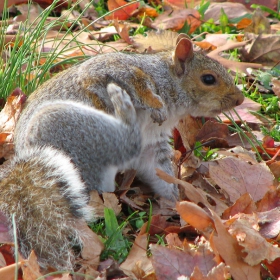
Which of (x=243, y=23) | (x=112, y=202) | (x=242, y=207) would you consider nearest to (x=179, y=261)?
(x=242, y=207)

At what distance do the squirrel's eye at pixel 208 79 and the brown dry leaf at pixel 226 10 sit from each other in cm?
175

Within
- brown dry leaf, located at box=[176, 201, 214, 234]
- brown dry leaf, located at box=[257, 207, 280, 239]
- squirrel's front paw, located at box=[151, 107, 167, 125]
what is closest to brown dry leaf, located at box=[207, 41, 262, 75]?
squirrel's front paw, located at box=[151, 107, 167, 125]

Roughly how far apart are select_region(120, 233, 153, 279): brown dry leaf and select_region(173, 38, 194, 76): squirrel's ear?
3.28 ft

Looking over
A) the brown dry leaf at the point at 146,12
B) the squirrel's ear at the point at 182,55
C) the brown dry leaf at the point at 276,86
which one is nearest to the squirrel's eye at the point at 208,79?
the squirrel's ear at the point at 182,55

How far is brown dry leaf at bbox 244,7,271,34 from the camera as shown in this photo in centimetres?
428

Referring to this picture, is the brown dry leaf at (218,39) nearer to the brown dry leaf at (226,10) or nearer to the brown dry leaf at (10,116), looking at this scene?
the brown dry leaf at (226,10)

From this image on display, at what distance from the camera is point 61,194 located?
6.79ft

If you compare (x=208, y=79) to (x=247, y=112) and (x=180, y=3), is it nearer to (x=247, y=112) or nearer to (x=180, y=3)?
(x=247, y=112)

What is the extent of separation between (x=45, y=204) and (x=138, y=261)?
0.37m

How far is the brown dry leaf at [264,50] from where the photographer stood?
392 centimetres

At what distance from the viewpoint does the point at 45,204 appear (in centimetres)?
201

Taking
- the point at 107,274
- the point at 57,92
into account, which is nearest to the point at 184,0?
the point at 57,92

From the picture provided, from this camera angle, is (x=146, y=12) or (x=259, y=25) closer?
(x=259, y=25)

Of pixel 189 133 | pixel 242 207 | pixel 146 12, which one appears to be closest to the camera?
pixel 242 207
